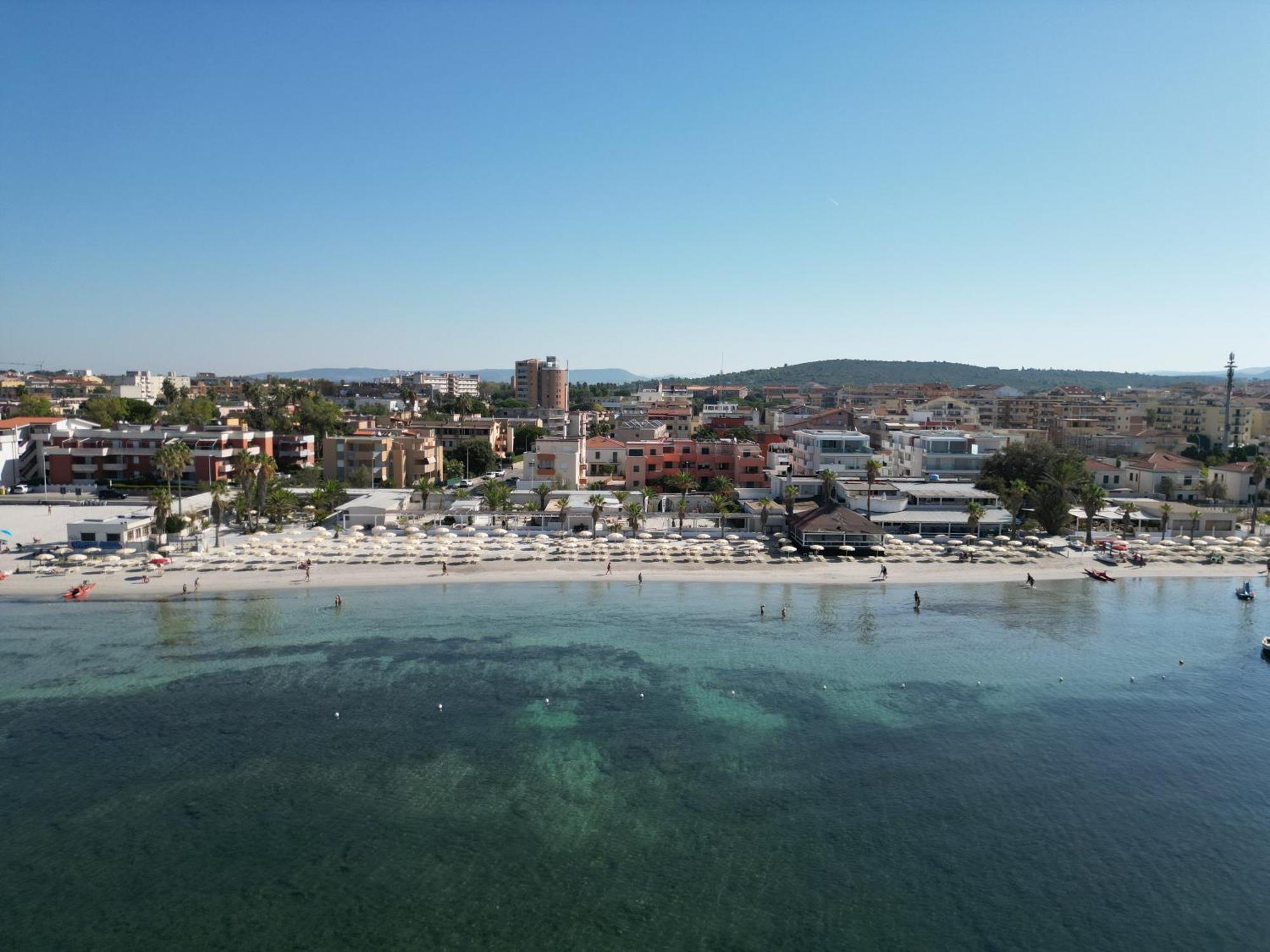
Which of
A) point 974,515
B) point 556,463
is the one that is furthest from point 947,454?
point 556,463

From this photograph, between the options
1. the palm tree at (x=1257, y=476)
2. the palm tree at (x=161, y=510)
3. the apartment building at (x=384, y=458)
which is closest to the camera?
the palm tree at (x=161, y=510)

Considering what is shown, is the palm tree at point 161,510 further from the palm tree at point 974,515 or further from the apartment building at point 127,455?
the palm tree at point 974,515

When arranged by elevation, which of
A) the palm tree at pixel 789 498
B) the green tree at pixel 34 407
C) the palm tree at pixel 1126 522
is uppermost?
the green tree at pixel 34 407

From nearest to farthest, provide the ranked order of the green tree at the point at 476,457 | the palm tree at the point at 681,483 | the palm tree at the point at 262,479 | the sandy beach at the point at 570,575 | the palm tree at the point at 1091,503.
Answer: the sandy beach at the point at 570,575 → the palm tree at the point at 1091,503 → the palm tree at the point at 262,479 → the palm tree at the point at 681,483 → the green tree at the point at 476,457

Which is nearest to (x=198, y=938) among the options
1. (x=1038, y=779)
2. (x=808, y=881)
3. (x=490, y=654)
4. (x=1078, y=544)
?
(x=808, y=881)

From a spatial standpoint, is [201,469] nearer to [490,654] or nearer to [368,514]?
[368,514]

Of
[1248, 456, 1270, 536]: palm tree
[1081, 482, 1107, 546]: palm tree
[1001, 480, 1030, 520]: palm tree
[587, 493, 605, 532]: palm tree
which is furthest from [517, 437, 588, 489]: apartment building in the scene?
[1248, 456, 1270, 536]: palm tree

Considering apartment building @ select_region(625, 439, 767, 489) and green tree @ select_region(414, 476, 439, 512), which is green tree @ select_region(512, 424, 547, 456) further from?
green tree @ select_region(414, 476, 439, 512)

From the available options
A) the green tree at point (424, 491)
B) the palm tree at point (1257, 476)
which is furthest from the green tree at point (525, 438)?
the palm tree at point (1257, 476)
